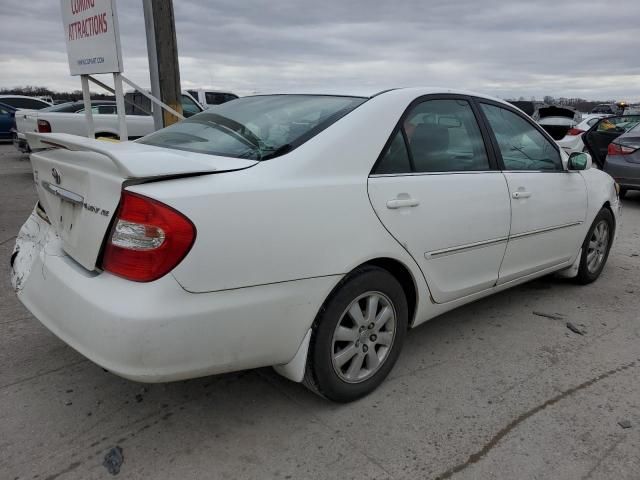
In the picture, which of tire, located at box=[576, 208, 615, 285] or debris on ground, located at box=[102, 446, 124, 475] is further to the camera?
tire, located at box=[576, 208, 615, 285]

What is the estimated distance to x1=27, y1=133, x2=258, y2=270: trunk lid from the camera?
201cm

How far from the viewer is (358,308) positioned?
2520 mm

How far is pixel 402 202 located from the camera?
259 cm

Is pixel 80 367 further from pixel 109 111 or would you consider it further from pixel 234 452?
pixel 109 111

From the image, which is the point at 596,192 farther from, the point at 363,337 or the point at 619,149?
Result: the point at 619,149

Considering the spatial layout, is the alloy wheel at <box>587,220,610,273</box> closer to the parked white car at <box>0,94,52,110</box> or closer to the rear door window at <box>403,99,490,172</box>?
the rear door window at <box>403,99,490,172</box>

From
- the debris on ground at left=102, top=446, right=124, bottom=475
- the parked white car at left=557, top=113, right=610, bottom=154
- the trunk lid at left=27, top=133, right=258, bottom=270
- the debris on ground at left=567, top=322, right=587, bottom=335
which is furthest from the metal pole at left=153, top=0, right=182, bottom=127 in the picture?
the parked white car at left=557, top=113, right=610, bottom=154

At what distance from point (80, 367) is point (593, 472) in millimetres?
2571

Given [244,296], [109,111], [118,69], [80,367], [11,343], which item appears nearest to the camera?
[244,296]

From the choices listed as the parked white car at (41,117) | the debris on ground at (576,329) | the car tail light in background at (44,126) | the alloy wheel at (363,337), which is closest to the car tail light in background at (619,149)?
the debris on ground at (576,329)

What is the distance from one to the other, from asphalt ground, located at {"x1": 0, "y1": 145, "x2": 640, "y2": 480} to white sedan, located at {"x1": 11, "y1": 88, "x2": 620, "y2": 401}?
0.88 feet

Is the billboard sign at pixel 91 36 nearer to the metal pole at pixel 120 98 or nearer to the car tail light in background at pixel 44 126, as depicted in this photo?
the metal pole at pixel 120 98

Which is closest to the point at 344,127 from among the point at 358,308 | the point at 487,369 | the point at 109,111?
the point at 358,308

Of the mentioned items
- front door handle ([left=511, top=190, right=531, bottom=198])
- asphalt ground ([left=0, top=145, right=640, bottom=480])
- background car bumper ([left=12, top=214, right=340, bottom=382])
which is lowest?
asphalt ground ([left=0, top=145, right=640, bottom=480])
